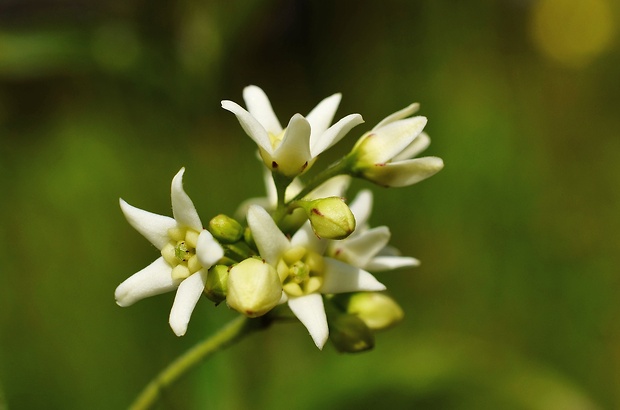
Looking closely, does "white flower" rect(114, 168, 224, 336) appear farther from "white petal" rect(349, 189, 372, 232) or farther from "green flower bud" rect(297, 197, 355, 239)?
"white petal" rect(349, 189, 372, 232)

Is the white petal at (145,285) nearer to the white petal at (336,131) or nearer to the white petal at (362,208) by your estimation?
the white petal at (336,131)

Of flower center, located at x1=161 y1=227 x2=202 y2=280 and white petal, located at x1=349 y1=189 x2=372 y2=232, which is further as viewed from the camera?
white petal, located at x1=349 y1=189 x2=372 y2=232

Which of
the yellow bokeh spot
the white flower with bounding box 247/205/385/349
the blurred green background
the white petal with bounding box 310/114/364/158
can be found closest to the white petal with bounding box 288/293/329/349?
the white flower with bounding box 247/205/385/349

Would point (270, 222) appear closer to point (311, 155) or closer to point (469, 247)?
point (311, 155)

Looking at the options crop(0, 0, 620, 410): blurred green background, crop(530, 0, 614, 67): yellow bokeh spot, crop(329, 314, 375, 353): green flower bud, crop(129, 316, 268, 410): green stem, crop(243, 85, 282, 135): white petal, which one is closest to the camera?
crop(129, 316, 268, 410): green stem

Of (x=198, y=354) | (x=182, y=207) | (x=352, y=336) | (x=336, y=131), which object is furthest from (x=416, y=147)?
(x=198, y=354)

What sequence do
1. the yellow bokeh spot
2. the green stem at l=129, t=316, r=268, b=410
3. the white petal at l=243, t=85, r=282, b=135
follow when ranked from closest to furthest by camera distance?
1. the green stem at l=129, t=316, r=268, b=410
2. the white petal at l=243, t=85, r=282, b=135
3. the yellow bokeh spot
